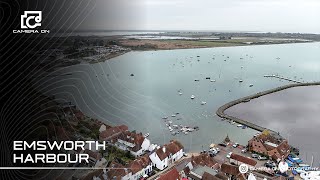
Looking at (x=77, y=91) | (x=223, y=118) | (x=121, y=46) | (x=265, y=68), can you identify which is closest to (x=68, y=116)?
(x=77, y=91)

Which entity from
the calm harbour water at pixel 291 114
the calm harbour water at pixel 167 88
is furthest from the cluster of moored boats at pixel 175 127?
the calm harbour water at pixel 291 114

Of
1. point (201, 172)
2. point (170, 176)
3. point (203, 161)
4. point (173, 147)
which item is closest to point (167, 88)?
point (173, 147)

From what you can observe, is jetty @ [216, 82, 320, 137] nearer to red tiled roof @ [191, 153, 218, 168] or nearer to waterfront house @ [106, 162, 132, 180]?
red tiled roof @ [191, 153, 218, 168]

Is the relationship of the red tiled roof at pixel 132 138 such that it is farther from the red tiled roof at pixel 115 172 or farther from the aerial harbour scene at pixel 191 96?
the red tiled roof at pixel 115 172

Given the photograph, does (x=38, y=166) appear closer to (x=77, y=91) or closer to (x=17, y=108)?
(x=17, y=108)

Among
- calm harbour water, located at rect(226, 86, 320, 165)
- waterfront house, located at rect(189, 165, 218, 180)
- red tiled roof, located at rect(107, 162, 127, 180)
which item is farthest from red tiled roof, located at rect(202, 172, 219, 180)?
calm harbour water, located at rect(226, 86, 320, 165)

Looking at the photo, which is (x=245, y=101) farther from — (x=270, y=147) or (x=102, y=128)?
(x=102, y=128)
